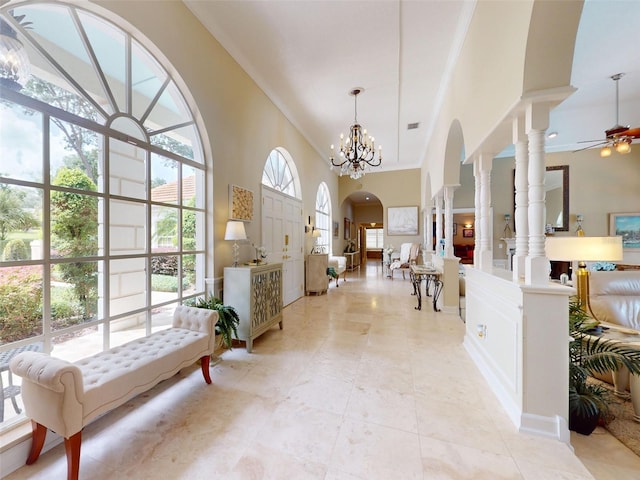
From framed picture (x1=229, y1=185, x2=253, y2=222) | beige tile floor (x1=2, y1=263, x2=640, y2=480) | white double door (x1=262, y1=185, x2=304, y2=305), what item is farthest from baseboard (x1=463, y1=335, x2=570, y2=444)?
white double door (x1=262, y1=185, x2=304, y2=305)

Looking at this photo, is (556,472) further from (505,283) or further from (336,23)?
(336,23)

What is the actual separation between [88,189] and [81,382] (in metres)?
1.41

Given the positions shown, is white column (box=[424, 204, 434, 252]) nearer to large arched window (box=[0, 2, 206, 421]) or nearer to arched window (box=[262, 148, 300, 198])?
arched window (box=[262, 148, 300, 198])

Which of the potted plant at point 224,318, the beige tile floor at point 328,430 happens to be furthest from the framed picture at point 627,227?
the potted plant at point 224,318

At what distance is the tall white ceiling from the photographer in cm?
272

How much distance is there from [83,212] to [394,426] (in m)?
2.82

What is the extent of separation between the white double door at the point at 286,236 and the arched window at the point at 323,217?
164cm

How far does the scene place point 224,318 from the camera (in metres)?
2.67

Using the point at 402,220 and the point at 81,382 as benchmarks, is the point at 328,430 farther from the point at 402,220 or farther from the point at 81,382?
the point at 402,220

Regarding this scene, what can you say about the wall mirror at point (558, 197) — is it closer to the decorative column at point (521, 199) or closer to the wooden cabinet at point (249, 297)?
the decorative column at point (521, 199)

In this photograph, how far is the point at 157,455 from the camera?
1532 mm

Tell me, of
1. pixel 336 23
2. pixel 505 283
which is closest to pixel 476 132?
pixel 505 283

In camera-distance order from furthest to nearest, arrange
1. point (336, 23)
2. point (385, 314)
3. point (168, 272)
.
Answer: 1. point (385, 314)
2. point (336, 23)
3. point (168, 272)

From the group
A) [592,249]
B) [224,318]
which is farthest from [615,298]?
[224,318]
